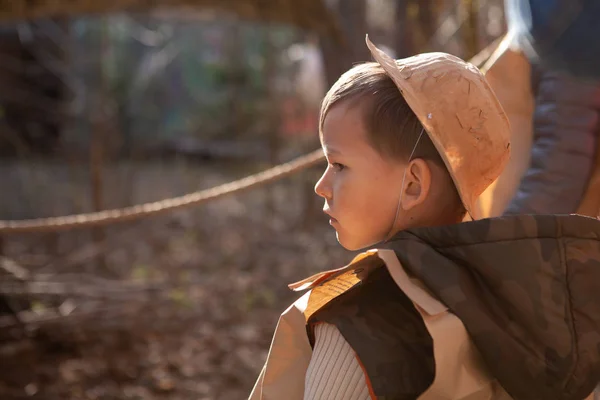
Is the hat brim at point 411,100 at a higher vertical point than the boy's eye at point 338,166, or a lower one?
higher

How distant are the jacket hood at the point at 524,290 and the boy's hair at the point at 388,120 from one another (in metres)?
0.17

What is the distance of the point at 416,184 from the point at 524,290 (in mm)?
257

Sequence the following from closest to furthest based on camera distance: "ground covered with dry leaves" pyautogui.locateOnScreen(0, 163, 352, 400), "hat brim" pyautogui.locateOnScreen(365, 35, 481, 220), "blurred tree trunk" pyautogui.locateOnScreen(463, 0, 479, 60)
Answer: "hat brim" pyautogui.locateOnScreen(365, 35, 481, 220) < "blurred tree trunk" pyautogui.locateOnScreen(463, 0, 479, 60) < "ground covered with dry leaves" pyautogui.locateOnScreen(0, 163, 352, 400)

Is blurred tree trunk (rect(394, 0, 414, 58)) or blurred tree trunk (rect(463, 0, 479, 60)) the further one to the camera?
blurred tree trunk (rect(394, 0, 414, 58))

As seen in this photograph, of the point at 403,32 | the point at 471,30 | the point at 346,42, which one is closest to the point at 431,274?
the point at 471,30

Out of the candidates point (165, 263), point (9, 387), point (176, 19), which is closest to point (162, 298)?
point (9, 387)

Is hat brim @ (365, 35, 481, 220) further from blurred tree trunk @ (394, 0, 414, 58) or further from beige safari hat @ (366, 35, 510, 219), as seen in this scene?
blurred tree trunk @ (394, 0, 414, 58)

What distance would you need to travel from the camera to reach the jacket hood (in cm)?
105

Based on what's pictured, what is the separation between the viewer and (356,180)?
123 cm

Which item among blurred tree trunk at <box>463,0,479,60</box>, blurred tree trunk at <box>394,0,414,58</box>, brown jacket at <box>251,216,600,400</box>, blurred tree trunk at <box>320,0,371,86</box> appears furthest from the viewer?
blurred tree trunk at <box>320,0,371,86</box>

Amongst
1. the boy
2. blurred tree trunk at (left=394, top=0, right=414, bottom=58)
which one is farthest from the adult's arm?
blurred tree trunk at (left=394, top=0, right=414, bottom=58)

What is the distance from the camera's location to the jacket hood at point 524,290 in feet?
3.44

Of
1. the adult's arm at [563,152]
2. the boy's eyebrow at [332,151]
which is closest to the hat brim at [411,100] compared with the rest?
the boy's eyebrow at [332,151]

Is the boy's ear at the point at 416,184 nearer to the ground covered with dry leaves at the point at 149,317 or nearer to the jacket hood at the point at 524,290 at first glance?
the jacket hood at the point at 524,290
